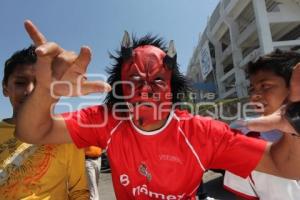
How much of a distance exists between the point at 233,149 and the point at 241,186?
0.50 metres

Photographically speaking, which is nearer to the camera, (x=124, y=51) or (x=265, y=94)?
(x=124, y=51)

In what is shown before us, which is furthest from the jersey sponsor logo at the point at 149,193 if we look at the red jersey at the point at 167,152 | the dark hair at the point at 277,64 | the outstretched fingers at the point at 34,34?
the dark hair at the point at 277,64

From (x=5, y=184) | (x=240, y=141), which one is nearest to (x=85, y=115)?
(x=5, y=184)

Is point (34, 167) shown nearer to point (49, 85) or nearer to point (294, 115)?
point (49, 85)

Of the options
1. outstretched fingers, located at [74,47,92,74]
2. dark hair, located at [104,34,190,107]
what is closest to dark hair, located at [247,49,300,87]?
dark hair, located at [104,34,190,107]

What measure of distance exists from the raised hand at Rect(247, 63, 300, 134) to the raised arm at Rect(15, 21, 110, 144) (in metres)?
0.78

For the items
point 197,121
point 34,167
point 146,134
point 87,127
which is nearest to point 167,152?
point 146,134

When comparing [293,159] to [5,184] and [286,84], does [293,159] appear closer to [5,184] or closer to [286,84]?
[286,84]

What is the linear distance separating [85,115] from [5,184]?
26.7 inches

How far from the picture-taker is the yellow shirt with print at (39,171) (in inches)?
90.0

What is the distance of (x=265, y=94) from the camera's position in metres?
2.56

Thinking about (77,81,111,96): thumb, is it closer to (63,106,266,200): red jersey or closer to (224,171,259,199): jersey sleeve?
(63,106,266,200): red jersey

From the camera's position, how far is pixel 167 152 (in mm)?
2113

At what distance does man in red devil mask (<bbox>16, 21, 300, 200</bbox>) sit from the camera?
195 cm
